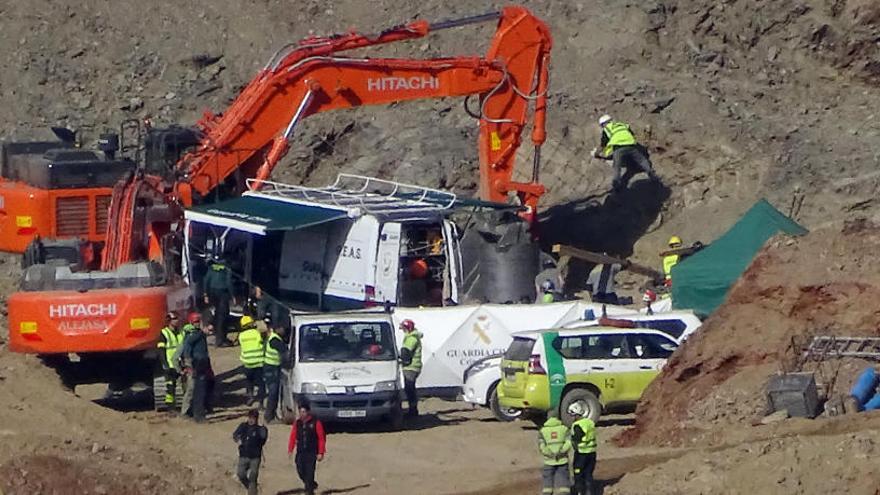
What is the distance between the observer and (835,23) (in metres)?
41.5

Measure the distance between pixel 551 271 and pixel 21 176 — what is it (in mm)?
8511

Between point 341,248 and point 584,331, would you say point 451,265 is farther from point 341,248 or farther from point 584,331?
point 584,331

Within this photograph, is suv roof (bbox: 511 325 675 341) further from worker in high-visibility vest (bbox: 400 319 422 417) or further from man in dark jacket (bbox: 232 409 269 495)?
man in dark jacket (bbox: 232 409 269 495)

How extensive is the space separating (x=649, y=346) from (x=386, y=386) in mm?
3529

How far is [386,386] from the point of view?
25.4m

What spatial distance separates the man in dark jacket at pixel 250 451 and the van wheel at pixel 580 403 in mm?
5151

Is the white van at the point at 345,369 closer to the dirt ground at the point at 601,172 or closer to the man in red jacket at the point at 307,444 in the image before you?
the dirt ground at the point at 601,172

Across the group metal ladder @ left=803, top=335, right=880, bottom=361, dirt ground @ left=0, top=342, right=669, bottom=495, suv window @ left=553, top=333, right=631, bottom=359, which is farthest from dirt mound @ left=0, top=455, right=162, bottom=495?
metal ladder @ left=803, top=335, right=880, bottom=361

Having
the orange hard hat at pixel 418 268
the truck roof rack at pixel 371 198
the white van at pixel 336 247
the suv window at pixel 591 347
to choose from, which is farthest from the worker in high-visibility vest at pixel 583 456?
the truck roof rack at pixel 371 198

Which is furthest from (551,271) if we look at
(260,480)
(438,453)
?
(260,480)

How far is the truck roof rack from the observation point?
99.6 feet

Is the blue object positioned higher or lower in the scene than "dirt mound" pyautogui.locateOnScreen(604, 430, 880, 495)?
higher

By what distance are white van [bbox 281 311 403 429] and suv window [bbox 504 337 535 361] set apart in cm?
152

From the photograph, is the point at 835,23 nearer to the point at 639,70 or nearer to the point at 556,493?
the point at 639,70
